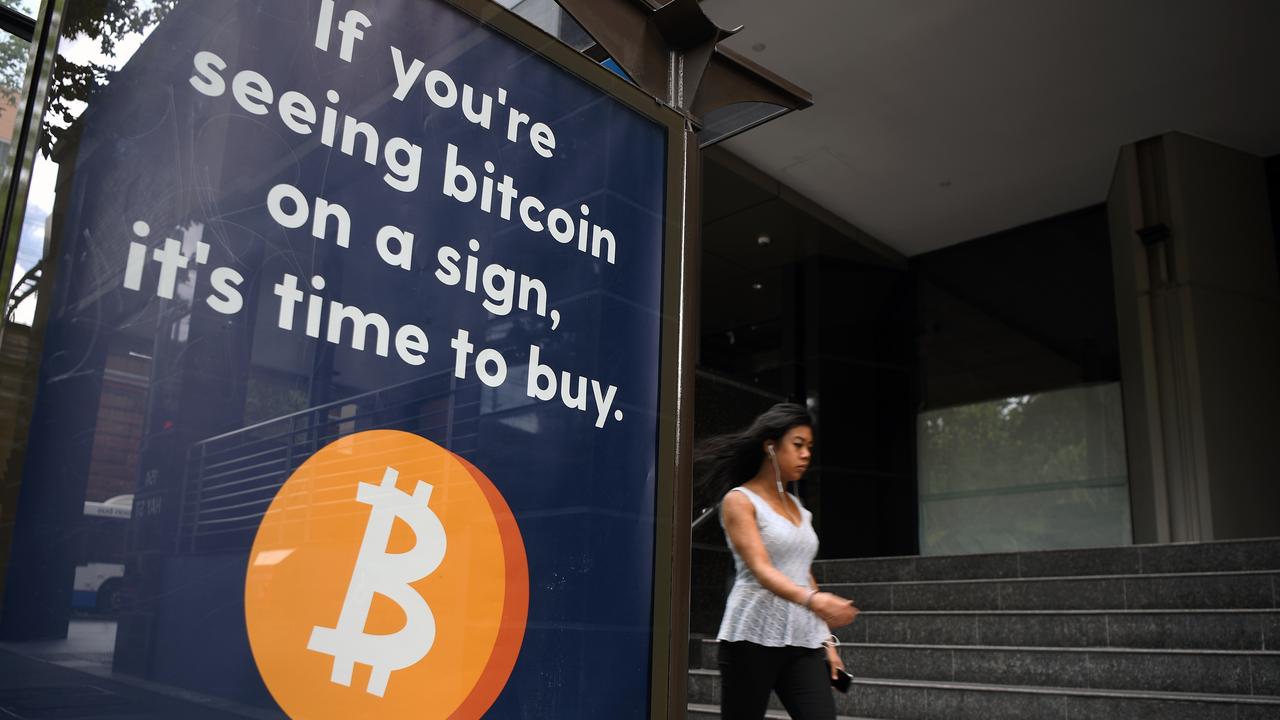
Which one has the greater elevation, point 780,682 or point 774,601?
point 774,601

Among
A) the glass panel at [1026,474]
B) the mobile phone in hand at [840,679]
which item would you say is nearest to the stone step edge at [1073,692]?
the mobile phone in hand at [840,679]

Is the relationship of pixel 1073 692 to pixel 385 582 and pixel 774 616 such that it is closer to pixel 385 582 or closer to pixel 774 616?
pixel 774 616

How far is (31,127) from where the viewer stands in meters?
1.53

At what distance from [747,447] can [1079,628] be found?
11.3 feet

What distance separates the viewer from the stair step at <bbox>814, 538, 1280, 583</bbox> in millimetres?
6238

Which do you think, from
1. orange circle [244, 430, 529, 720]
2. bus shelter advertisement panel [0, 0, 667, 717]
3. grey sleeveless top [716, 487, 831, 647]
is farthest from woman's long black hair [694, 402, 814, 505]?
orange circle [244, 430, 529, 720]

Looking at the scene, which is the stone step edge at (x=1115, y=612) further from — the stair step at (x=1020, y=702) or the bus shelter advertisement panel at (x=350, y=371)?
the bus shelter advertisement panel at (x=350, y=371)

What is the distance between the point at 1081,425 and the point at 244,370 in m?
10.4

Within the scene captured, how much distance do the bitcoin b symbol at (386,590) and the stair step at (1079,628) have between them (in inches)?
200

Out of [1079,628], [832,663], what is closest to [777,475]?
[832,663]

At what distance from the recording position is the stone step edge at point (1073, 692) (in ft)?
14.7

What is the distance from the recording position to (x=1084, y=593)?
6.33 m

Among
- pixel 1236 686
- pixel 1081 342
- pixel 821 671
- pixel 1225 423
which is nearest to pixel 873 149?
pixel 1081 342

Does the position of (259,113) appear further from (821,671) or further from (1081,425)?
(1081,425)
